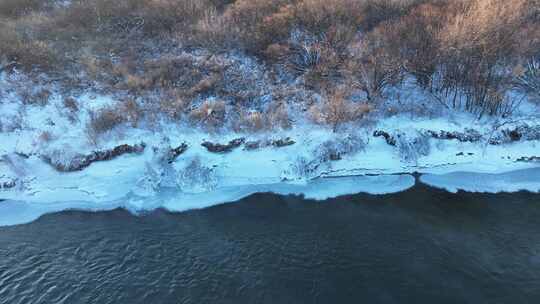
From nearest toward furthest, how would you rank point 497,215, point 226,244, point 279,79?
point 226,244 → point 497,215 → point 279,79

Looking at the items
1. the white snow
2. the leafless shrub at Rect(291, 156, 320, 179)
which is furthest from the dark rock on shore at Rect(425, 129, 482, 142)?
the leafless shrub at Rect(291, 156, 320, 179)

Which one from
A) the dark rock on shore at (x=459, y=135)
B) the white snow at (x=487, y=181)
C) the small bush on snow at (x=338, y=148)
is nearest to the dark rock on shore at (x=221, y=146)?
the small bush on snow at (x=338, y=148)

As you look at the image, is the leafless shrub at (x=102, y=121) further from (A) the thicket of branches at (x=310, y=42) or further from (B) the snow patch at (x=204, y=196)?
(B) the snow patch at (x=204, y=196)

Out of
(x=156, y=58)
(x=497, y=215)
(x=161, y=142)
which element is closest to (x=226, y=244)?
(x=161, y=142)

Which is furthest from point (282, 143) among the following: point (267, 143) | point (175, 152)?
point (175, 152)

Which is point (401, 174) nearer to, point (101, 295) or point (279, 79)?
point (279, 79)
